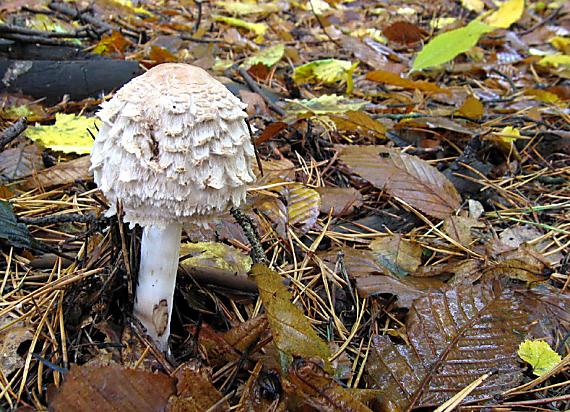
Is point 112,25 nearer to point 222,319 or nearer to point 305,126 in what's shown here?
point 305,126

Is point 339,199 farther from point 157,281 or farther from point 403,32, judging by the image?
point 403,32

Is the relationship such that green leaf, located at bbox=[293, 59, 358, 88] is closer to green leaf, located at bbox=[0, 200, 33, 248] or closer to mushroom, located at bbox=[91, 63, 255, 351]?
mushroom, located at bbox=[91, 63, 255, 351]

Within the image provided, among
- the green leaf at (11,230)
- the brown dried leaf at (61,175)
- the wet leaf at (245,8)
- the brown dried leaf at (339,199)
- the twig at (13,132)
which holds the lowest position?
the brown dried leaf at (339,199)

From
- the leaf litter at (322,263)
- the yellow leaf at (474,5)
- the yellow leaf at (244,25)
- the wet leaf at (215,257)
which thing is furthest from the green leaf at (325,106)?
the yellow leaf at (474,5)

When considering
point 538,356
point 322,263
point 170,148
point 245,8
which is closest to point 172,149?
point 170,148

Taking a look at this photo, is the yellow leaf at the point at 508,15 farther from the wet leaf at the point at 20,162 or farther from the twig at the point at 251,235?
the wet leaf at the point at 20,162

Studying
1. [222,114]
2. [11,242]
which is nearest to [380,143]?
[222,114]
